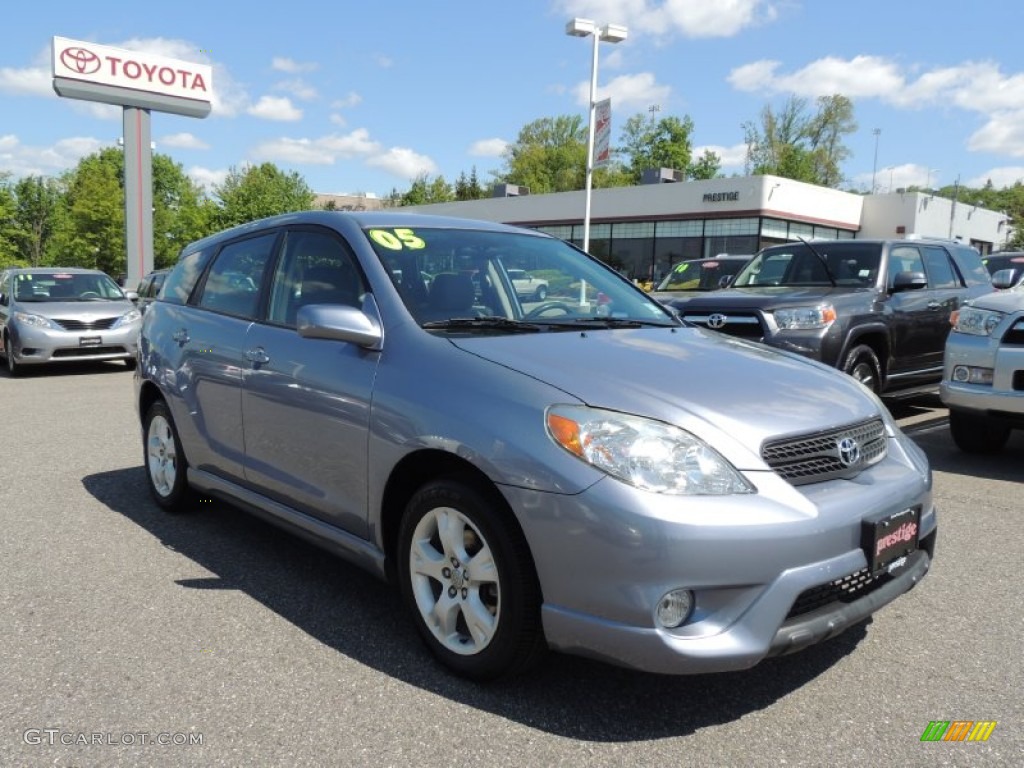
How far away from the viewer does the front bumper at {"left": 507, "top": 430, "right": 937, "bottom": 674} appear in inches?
95.0

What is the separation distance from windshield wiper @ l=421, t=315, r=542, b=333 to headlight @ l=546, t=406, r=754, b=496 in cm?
82

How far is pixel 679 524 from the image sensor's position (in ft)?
7.88

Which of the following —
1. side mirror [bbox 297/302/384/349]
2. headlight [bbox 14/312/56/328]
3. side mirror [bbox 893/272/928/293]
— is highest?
side mirror [bbox 893/272/928/293]

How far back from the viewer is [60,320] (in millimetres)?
12133

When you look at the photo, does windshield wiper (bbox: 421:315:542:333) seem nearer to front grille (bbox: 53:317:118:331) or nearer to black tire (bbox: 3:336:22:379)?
front grille (bbox: 53:317:118:331)

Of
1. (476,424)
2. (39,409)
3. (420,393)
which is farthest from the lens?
(39,409)

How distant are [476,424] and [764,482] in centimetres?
92

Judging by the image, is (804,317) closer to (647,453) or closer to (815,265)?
(815,265)

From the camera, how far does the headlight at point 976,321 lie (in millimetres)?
6219

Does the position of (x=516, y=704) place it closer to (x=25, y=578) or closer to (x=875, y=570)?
(x=875, y=570)

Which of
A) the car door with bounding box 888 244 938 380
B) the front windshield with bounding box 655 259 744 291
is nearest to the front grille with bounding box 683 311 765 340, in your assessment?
the car door with bounding box 888 244 938 380

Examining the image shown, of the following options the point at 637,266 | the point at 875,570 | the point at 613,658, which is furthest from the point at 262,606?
the point at 637,266

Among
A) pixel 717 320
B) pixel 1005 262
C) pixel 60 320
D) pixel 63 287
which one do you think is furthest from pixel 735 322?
pixel 63 287

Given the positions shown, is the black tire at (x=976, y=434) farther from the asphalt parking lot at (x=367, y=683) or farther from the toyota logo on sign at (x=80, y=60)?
the toyota logo on sign at (x=80, y=60)
